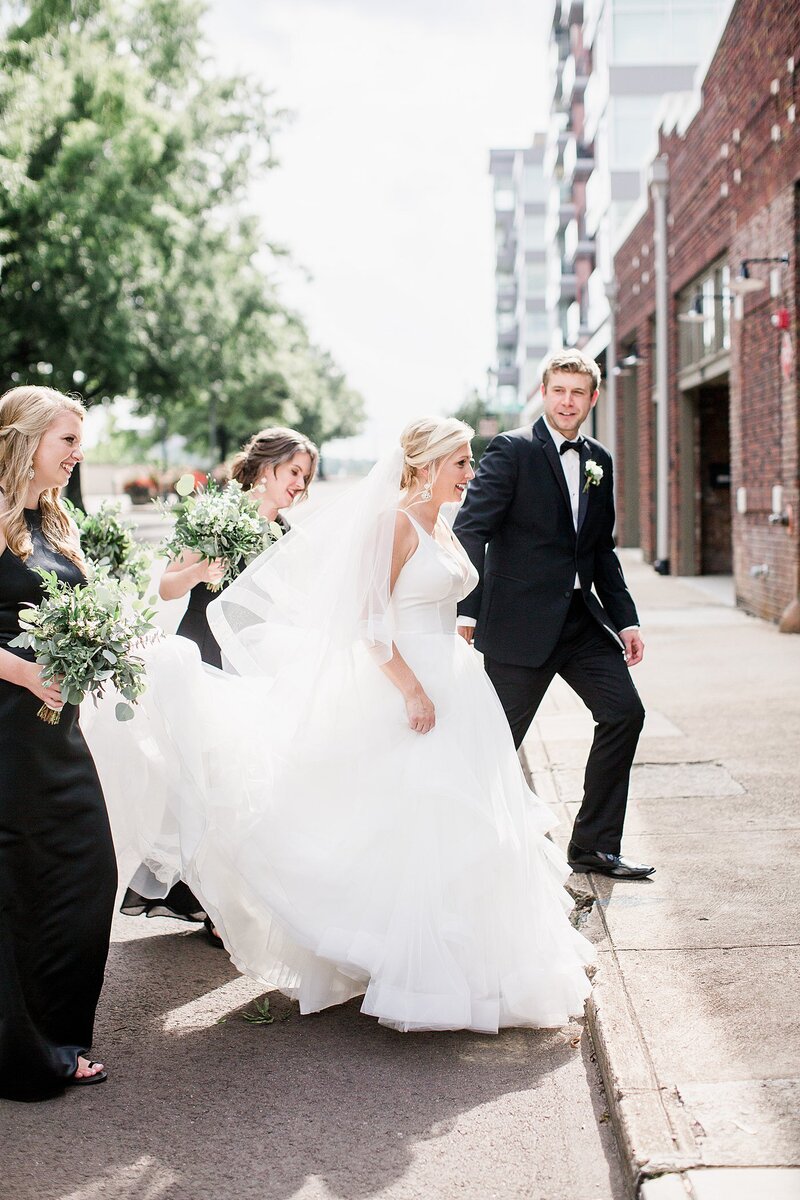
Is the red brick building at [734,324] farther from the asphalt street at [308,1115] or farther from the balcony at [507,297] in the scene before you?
the balcony at [507,297]

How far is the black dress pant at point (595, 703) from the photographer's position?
575 cm

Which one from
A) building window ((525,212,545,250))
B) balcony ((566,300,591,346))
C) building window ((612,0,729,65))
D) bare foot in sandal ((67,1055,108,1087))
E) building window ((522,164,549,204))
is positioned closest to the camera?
bare foot in sandal ((67,1055,108,1087))

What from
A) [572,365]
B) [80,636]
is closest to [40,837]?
[80,636]

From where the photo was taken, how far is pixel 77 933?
4.18 meters

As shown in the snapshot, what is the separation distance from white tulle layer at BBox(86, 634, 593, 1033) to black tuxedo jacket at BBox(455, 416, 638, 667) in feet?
3.09

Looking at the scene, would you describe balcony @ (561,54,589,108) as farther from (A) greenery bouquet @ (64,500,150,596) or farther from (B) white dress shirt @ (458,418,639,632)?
(B) white dress shirt @ (458,418,639,632)

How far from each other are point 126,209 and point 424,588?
2521 cm

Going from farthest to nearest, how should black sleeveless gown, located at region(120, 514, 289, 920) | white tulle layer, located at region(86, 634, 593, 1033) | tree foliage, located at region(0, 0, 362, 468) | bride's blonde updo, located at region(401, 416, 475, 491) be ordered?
tree foliage, located at region(0, 0, 362, 468) < black sleeveless gown, located at region(120, 514, 289, 920) < bride's blonde updo, located at region(401, 416, 475, 491) < white tulle layer, located at region(86, 634, 593, 1033)

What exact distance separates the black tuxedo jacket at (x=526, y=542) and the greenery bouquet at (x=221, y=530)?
88 centimetres

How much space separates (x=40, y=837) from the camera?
13.6 ft

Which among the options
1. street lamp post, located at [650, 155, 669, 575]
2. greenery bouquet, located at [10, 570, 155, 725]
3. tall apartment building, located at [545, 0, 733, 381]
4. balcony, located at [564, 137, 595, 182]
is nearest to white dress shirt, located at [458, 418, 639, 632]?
greenery bouquet, located at [10, 570, 155, 725]

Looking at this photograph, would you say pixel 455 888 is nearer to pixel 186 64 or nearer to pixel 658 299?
pixel 658 299

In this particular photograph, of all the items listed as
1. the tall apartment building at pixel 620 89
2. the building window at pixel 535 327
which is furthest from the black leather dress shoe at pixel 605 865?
the building window at pixel 535 327

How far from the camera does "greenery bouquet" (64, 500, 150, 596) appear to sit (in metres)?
7.08
